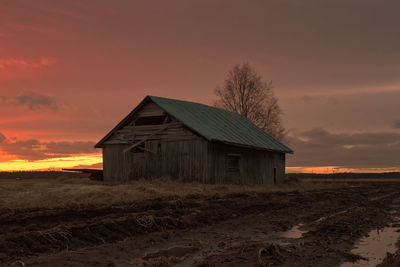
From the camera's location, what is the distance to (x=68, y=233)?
8953mm

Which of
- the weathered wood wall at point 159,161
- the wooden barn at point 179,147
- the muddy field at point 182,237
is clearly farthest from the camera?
the wooden barn at point 179,147

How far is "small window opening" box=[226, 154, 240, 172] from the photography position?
27.4 meters

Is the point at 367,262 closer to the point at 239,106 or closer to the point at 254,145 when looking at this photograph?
the point at 254,145

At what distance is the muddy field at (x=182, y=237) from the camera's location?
7.21m

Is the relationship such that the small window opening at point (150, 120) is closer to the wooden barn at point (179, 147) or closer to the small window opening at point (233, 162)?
the wooden barn at point (179, 147)

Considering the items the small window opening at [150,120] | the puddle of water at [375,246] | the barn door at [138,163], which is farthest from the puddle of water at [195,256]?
the small window opening at [150,120]

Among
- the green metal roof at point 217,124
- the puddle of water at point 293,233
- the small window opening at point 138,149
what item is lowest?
the puddle of water at point 293,233

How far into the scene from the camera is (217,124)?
29.9m

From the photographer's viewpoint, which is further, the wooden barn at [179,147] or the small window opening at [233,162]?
the small window opening at [233,162]

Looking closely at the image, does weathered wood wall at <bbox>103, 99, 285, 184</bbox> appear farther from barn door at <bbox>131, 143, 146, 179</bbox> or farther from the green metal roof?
the green metal roof

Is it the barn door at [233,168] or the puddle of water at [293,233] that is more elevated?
the barn door at [233,168]

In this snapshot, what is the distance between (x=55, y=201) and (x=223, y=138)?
13494 millimetres

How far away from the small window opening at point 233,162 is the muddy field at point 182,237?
517 inches

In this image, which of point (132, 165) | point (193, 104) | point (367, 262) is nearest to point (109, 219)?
point (367, 262)
